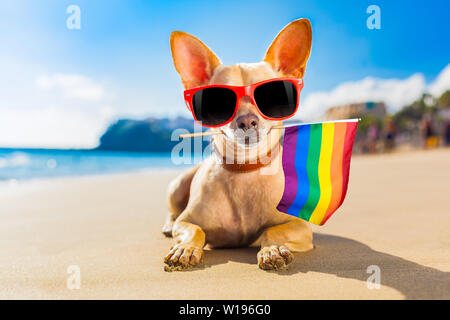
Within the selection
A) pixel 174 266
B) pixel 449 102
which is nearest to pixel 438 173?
pixel 174 266

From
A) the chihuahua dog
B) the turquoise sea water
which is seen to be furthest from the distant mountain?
the chihuahua dog

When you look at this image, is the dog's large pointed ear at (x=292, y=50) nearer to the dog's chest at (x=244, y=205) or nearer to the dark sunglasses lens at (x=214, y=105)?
the dark sunglasses lens at (x=214, y=105)

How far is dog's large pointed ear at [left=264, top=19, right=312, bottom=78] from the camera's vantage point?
2.24 meters

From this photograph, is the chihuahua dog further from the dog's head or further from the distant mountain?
the distant mountain

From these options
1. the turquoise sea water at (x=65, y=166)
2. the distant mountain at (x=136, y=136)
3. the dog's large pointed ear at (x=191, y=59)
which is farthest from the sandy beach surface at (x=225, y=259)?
the distant mountain at (x=136, y=136)

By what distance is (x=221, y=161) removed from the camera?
231 cm

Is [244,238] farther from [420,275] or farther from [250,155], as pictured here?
[420,275]

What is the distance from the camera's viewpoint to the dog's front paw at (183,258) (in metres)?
1.88

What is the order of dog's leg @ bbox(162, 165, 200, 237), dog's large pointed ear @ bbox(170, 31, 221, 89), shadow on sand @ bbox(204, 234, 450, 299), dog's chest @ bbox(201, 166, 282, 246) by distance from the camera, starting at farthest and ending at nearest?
dog's leg @ bbox(162, 165, 200, 237), dog's large pointed ear @ bbox(170, 31, 221, 89), dog's chest @ bbox(201, 166, 282, 246), shadow on sand @ bbox(204, 234, 450, 299)

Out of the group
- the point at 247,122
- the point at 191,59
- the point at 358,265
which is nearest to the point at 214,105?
the point at 247,122

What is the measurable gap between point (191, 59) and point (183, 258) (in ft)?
4.25

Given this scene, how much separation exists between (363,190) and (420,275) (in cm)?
373

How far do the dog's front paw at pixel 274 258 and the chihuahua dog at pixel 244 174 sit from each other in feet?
0.36

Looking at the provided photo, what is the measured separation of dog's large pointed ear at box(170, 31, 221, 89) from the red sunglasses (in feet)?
0.96
